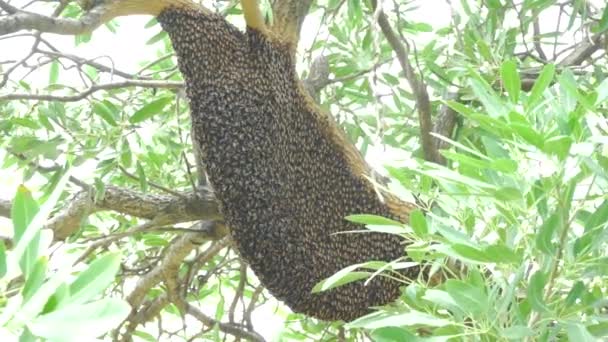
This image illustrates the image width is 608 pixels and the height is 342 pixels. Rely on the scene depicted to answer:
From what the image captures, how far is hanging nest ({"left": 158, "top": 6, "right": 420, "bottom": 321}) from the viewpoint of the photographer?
1.41 m

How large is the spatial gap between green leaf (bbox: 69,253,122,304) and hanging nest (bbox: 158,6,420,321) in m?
0.76

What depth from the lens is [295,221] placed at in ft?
4.80

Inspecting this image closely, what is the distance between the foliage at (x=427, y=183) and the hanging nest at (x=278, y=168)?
0.24 ft

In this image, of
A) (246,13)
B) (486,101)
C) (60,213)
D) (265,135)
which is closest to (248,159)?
(265,135)

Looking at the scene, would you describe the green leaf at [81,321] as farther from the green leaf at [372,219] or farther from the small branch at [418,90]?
the small branch at [418,90]

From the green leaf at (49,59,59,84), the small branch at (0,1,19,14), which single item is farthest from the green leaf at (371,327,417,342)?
the green leaf at (49,59,59,84)

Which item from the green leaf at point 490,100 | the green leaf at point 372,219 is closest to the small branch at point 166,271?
the green leaf at point 372,219

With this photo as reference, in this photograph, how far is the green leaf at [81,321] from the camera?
1.90ft

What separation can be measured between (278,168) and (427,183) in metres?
0.37

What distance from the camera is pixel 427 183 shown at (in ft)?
3.68

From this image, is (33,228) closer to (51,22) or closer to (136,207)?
(51,22)

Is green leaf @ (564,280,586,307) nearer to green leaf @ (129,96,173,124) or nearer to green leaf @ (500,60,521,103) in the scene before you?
green leaf @ (500,60,521,103)

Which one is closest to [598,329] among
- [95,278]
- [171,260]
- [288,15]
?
[95,278]

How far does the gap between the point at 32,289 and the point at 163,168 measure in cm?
137
